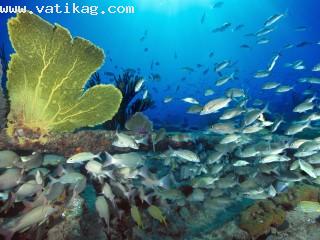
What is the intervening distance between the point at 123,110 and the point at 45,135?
4.08 metres

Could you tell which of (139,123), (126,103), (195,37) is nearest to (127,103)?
(126,103)

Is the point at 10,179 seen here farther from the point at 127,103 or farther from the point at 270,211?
the point at 127,103

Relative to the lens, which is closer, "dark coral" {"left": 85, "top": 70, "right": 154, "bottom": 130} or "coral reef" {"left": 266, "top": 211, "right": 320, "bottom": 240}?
"coral reef" {"left": 266, "top": 211, "right": 320, "bottom": 240}

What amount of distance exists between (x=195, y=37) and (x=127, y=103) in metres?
97.1

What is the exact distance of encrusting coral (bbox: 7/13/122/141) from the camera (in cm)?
580

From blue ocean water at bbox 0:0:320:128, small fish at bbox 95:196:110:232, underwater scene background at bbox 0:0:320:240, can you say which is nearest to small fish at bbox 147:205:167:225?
underwater scene background at bbox 0:0:320:240

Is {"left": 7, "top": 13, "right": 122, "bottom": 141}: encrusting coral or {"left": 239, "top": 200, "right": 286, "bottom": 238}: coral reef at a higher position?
{"left": 7, "top": 13, "right": 122, "bottom": 141}: encrusting coral

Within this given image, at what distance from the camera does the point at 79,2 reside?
6056 centimetres

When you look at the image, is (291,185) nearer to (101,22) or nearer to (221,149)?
(221,149)

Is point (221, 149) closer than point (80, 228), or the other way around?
point (80, 228)

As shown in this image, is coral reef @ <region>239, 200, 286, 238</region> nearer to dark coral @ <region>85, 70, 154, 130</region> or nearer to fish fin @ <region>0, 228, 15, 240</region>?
fish fin @ <region>0, 228, 15, 240</region>

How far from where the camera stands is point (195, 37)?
103500 mm

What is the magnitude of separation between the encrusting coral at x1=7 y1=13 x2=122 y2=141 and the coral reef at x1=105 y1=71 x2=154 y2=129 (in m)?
3.85

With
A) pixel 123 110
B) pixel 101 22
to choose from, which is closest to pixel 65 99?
pixel 123 110
